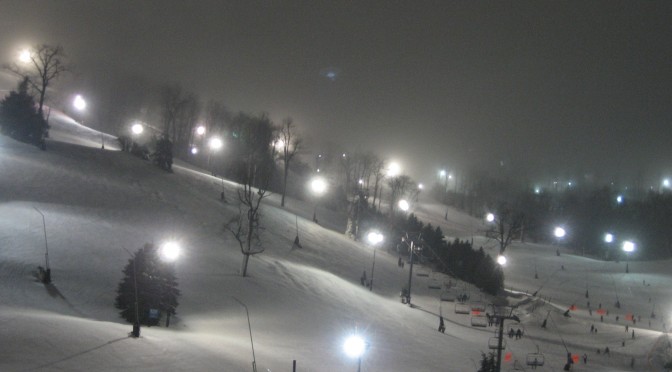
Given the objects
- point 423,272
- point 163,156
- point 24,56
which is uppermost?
point 24,56

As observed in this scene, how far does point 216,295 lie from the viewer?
109 feet

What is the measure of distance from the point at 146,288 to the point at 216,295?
7606 millimetres

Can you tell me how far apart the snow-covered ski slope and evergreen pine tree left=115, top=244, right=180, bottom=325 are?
2.28ft

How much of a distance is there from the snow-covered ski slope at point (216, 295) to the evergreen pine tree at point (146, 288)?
2.28 feet

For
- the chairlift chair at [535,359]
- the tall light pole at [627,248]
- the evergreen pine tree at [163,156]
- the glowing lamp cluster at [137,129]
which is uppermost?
the glowing lamp cluster at [137,129]

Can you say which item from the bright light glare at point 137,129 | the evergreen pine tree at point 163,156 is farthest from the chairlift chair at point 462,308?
the bright light glare at point 137,129

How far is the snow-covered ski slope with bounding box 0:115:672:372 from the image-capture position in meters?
21.4

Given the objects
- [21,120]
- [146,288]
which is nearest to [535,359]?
[146,288]

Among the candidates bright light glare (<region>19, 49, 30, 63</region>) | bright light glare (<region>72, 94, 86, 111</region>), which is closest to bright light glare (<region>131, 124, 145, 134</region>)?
bright light glare (<region>72, 94, 86, 111</region>)

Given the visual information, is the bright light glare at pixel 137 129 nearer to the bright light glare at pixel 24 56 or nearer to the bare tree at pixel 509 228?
the bright light glare at pixel 24 56

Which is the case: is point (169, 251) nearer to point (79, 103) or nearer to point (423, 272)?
point (423, 272)

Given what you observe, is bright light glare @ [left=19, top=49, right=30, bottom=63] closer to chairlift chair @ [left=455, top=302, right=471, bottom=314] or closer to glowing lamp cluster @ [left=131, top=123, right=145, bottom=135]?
glowing lamp cluster @ [left=131, top=123, right=145, bottom=135]

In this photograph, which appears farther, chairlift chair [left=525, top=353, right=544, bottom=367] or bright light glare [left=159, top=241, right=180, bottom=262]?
chairlift chair [left=525, top=353, right=544, bottom=367]

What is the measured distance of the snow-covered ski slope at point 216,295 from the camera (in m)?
21.4
